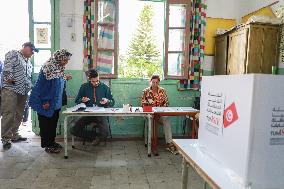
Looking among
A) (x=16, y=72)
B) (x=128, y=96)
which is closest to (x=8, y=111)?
(x=16, y=72)

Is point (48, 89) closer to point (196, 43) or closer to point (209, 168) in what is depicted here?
point (196, 43)

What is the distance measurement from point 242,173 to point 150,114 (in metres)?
2.61

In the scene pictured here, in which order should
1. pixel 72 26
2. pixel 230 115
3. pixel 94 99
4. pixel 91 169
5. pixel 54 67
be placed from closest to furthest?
1. pixel 230 115
2. pixel 91 169
3. pixel 54 67
4. pixel 94 99
5. pixel 72 26

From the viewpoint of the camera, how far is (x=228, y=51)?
4.34 m

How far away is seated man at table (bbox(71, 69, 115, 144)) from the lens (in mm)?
4004

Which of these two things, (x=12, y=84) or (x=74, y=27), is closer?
(x=12, y=84)

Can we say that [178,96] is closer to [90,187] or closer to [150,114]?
[150,114]

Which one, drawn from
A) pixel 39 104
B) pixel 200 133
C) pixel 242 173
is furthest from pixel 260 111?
pixel 39 104

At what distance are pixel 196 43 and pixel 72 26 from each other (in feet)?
7.38

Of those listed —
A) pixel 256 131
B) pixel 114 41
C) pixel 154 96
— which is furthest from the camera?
pixel 114 41

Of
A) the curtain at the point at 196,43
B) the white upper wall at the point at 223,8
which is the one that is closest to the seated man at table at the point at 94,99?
the curtain at the point at 196,43

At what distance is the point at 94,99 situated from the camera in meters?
4.17

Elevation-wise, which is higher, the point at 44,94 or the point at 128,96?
the point at 44,94

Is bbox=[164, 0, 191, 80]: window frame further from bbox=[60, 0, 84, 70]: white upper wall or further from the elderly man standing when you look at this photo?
the elderly man standing
